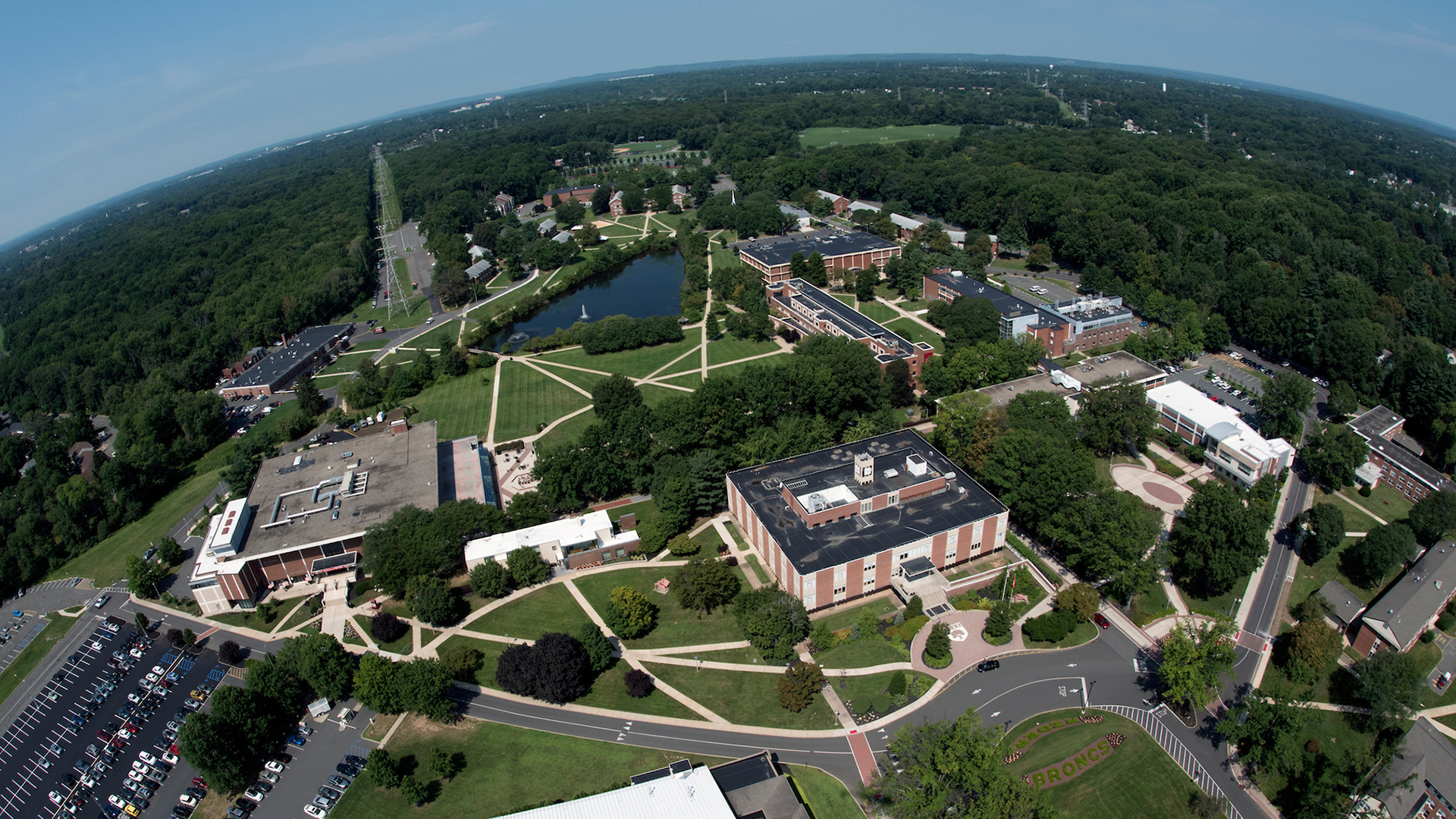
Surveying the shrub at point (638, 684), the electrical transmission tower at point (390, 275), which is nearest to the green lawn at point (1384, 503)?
the shrub at point (638, 684)

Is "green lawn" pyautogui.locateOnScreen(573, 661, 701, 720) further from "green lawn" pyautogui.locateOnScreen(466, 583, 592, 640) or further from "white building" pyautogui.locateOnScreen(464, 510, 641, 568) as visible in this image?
"white building" pyautogui.locateOnScreen(464, 510, 641, 568)

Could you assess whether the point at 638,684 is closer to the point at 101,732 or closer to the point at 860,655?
the point at 860,655

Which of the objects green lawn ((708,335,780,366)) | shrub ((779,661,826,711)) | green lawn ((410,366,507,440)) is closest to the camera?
shrub ((779,661,826,711))

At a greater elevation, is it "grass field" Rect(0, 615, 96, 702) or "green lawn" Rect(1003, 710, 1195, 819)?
"grass field" Rect(0, 615, 96, 702)

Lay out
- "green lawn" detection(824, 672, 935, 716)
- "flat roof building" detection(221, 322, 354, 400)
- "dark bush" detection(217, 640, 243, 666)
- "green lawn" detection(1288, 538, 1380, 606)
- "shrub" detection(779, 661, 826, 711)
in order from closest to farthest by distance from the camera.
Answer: "shrub" detection(779, 661, 826, 711)
"green lawn" detection(824, 672, 935, 716)
"dark bush" detection(217, 640, 243, 666)
"green lawn" detection(1288, 538, 1380, 606)
"flat roof building" detection(221, 322, 354, 400)

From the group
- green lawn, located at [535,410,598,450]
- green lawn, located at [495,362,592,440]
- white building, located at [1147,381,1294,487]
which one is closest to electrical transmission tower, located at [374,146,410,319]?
green lawn, located at [495,362,592,440]

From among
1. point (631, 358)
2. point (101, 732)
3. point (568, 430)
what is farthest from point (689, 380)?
point (101, 732)

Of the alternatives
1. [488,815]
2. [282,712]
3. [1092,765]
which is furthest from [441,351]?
[1092,765]
